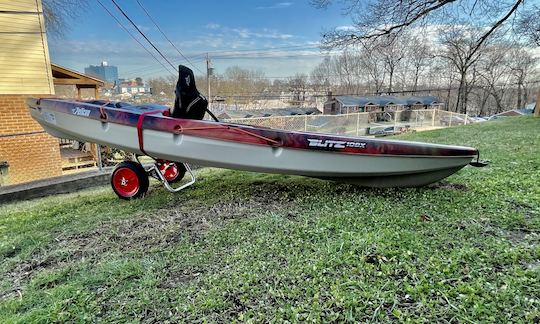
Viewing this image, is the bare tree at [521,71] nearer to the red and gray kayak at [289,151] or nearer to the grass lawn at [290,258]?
the red and gray kayak at [289,151]

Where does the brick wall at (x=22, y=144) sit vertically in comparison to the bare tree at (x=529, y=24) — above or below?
below

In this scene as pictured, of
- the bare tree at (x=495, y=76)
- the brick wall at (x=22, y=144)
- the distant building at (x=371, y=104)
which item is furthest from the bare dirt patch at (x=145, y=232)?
the bare tree at (x=495, y=76)

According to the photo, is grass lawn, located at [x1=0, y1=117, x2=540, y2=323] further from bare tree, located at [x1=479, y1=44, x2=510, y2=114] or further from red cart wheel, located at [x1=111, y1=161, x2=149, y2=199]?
bare tree, located at [x1=479, y1=44, x2=510, y2=114]

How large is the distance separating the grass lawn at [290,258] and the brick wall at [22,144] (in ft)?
16.6

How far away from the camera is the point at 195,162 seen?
8.87 feet

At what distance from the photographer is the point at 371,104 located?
2945cm

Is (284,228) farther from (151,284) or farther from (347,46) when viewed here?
(347,46)

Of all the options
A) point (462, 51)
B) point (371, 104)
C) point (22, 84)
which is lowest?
point (371, 104)

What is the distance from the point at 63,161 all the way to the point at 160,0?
589 centimetres

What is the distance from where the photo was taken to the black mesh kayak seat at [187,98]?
279 cm

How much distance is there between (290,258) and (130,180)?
200cm

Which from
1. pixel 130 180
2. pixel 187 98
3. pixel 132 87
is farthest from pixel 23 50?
pixel 132 87

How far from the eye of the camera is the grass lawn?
125 centimetres

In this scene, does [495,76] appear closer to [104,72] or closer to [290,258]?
[104,72]
